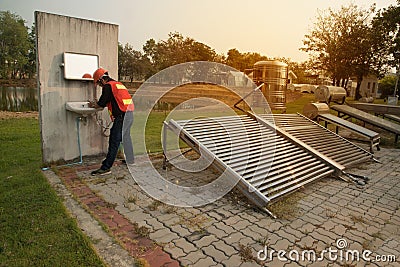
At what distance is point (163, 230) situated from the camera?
334 cm

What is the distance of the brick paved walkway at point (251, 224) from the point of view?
2.92m

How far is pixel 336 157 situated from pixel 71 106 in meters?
5.96

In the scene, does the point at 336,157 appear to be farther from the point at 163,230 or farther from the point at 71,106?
the point at 71,106

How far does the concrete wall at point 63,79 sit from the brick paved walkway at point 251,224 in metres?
1.05

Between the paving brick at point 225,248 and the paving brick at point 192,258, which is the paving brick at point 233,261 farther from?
the paving brick at point 192,258

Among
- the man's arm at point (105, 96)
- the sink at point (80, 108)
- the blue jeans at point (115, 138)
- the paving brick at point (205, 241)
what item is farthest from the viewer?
the sink at point (80, 108)

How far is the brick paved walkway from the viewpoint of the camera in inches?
115

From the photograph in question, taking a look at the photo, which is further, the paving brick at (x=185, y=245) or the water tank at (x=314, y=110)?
the water tank at (x=314, y=110)

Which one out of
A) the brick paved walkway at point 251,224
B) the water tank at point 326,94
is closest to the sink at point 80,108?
the brick paved walkway at point 251,224

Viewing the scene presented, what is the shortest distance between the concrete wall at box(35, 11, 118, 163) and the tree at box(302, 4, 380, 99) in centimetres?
2437

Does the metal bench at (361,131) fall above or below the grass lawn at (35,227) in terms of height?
above

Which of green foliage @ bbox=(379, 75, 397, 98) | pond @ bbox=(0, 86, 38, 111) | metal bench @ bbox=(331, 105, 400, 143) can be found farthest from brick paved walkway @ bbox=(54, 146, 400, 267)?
green foliage @ bbox=(379, 75, 397, 98)

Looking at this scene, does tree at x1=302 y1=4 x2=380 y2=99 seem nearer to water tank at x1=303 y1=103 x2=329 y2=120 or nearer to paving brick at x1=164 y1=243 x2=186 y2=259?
water tank at x1=303 y1=103 x2=329 y2=120

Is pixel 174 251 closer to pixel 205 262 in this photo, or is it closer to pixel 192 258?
pixel 192 258
